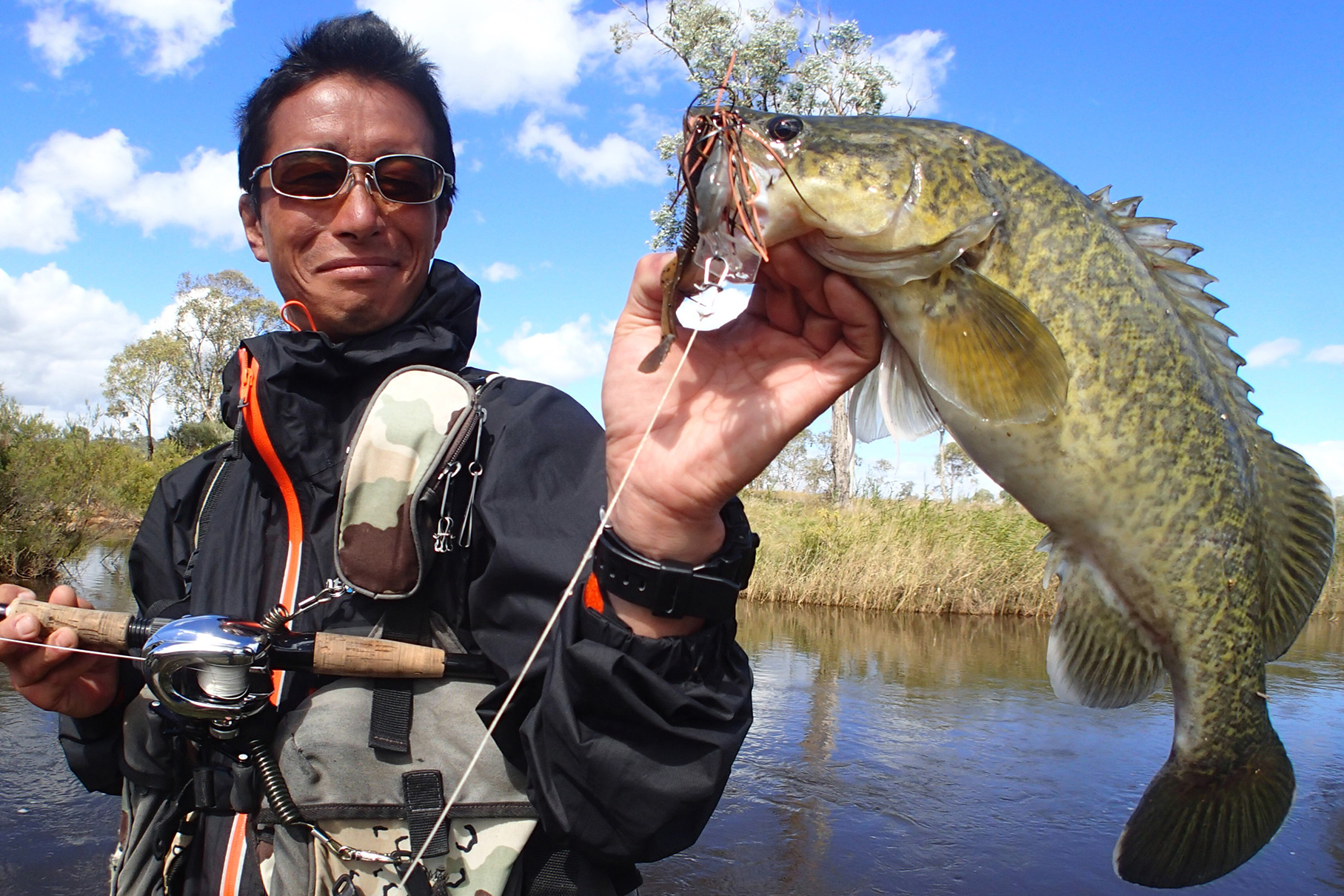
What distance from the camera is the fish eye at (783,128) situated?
65.4 inches

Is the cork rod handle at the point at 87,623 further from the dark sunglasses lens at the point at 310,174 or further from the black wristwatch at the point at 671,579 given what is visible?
the black wristwatch at the point at 671,579

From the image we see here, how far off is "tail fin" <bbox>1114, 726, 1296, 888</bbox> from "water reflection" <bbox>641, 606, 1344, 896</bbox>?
3.03 m

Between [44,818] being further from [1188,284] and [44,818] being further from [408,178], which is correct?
[1188,284]

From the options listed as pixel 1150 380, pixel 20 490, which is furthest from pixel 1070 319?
pixel 20 490

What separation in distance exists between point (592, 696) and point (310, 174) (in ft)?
5.29

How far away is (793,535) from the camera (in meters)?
14.1

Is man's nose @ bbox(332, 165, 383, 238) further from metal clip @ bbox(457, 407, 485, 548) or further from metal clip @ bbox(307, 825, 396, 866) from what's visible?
metal clip @ bbox(307, 825, 396, 866)

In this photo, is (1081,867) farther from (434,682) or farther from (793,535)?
(793,535)

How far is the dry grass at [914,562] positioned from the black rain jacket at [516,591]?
11003mm

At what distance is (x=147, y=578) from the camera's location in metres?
2.40

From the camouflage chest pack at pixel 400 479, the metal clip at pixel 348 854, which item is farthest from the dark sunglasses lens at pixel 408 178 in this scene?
the metal clip at pixel 348 854

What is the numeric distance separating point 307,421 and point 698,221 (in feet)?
3.80

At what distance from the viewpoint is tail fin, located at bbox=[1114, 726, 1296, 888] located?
1.67 metres

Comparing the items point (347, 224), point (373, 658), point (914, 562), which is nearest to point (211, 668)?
point (373, 658)
